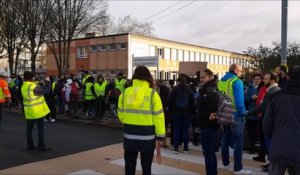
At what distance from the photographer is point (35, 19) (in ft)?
87.8

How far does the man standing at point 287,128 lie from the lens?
451 cm

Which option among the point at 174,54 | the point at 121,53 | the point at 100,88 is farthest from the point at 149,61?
the point at 174,54

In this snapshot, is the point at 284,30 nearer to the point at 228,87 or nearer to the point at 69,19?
the point at 228,87

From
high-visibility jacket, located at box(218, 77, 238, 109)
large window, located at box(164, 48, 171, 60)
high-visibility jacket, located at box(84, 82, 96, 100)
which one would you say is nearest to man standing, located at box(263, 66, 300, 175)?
high-visibility jacket, located at box(218, 77, 238, 109)

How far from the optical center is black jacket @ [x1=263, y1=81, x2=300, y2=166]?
14.8ft

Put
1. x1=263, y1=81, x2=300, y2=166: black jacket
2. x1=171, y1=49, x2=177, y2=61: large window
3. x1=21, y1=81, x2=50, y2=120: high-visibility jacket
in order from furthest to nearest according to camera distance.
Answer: x1=171, y1=49, x2=177, y2=61: large window, x1=21, y1=81, x2=50, y2=120: high-visibility jacket, x1=263, y1=81, x2=300, y2=166: black jacket

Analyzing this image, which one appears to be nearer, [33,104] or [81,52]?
[33,104]

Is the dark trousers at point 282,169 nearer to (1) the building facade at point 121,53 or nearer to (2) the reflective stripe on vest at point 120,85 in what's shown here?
(2) the reflective stripe on vest at point 120,85

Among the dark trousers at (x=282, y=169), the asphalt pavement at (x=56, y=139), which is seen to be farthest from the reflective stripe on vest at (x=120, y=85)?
the dark trousers at (x=282, y=169)

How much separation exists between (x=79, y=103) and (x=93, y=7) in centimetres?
1529

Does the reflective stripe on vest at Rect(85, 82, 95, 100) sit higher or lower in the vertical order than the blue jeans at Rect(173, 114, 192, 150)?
higher

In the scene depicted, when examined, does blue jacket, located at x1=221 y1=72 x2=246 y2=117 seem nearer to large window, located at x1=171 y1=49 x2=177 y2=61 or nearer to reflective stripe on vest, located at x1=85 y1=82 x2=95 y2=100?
reflective stripe on vest, located at x1=85 y1=82 x2=95 y2=100

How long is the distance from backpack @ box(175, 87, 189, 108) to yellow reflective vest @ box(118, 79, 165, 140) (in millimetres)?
3847

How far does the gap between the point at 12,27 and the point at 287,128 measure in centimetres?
2692
